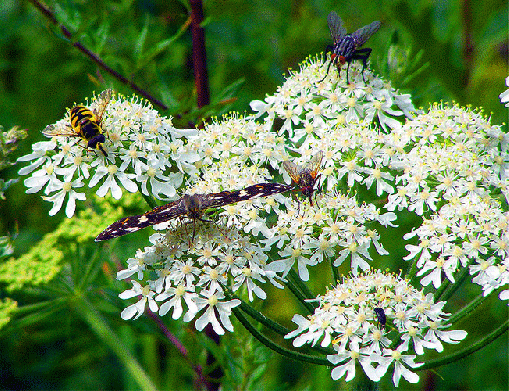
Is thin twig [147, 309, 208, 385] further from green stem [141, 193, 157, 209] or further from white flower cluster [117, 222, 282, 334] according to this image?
green stem [141, 193, 157, 209]

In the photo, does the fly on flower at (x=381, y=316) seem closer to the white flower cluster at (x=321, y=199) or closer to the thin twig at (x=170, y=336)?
the white flower cluster at (x=321, y=199)

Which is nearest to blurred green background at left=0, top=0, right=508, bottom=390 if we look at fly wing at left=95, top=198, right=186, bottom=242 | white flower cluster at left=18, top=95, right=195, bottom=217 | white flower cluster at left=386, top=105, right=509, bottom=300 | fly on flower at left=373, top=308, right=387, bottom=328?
white flower cluster at left=18, top=95, right=195, bottom=217

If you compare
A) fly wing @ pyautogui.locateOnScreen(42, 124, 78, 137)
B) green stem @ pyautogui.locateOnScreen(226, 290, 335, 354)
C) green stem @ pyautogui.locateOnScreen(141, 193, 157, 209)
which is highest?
fly wing @ pyautogui.locateOnScreen(42, 124, 78, 137)

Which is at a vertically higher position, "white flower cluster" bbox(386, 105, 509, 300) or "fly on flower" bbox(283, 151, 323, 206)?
"fly on flower" bbox(283, 151, 323, 206)

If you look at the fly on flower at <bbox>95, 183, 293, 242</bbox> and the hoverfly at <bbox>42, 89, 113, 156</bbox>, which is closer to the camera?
the fly on flower at <bbox>95, 183, 293, 242</bbox>

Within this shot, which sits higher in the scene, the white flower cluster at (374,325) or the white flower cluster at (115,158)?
the white flower cluster at (115,158)

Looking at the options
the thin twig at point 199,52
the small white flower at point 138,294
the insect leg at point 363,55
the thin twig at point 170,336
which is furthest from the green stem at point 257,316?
the insect leg at point 363,55

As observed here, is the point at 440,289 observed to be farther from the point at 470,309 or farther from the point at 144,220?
the point at 144,220

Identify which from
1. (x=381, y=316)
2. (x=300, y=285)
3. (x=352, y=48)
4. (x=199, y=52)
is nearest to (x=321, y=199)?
A: (x=300, y=285)
